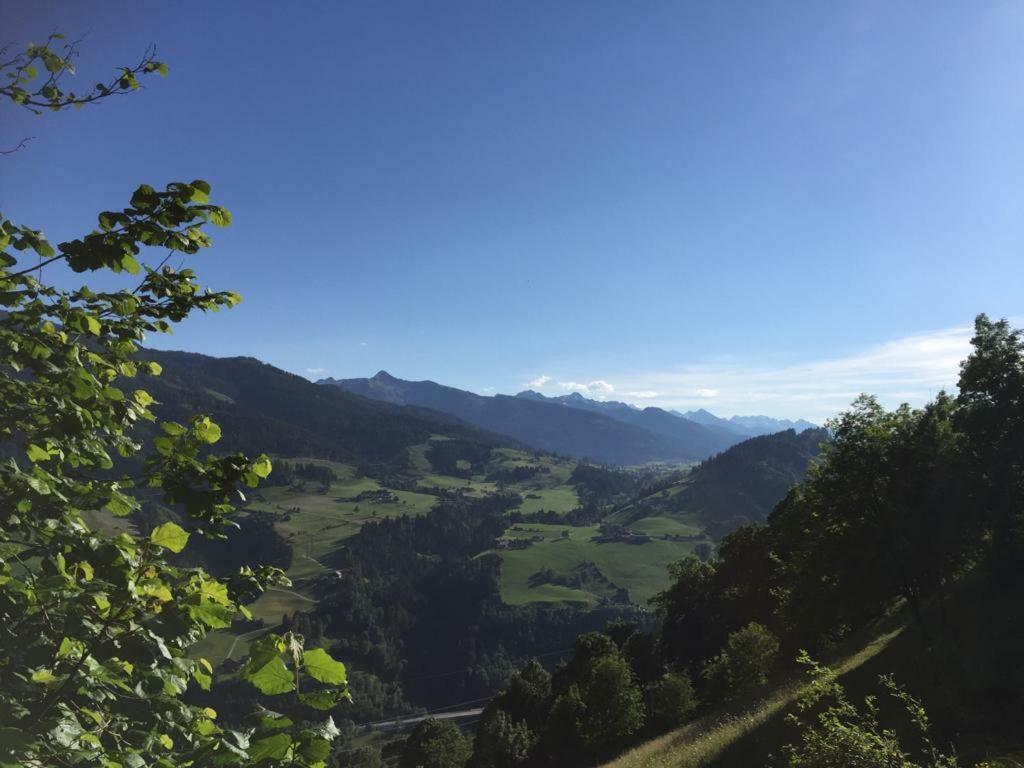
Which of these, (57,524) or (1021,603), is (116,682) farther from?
(1021,603)

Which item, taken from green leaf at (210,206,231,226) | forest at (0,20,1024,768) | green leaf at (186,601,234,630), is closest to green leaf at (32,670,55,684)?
forest at (0,20,1024,768)

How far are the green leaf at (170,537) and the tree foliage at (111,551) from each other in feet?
0.06

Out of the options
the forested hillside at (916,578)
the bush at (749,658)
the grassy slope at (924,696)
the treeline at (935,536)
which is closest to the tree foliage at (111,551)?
the forested hillside at (916,578)

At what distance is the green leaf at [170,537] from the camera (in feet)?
14.9

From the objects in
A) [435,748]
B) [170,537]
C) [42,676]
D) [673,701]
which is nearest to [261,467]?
[170,537]

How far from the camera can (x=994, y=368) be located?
33.8 meters

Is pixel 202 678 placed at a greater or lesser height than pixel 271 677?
lesser

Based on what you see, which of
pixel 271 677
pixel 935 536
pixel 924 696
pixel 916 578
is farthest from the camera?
pixel 916 578

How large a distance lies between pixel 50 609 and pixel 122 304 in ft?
9.83

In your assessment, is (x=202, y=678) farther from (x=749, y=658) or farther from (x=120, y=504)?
(x=749, y=658)

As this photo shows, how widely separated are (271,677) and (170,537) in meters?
2.02

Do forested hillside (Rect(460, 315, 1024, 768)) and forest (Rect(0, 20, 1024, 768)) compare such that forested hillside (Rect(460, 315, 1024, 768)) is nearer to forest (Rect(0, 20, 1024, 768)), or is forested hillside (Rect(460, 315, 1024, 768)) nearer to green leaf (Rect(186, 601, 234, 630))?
forest (Rect(0, 20, 1024, 768))

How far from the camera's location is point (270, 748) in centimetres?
361

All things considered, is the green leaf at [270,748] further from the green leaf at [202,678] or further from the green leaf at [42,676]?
the green leaf at [42,676]
